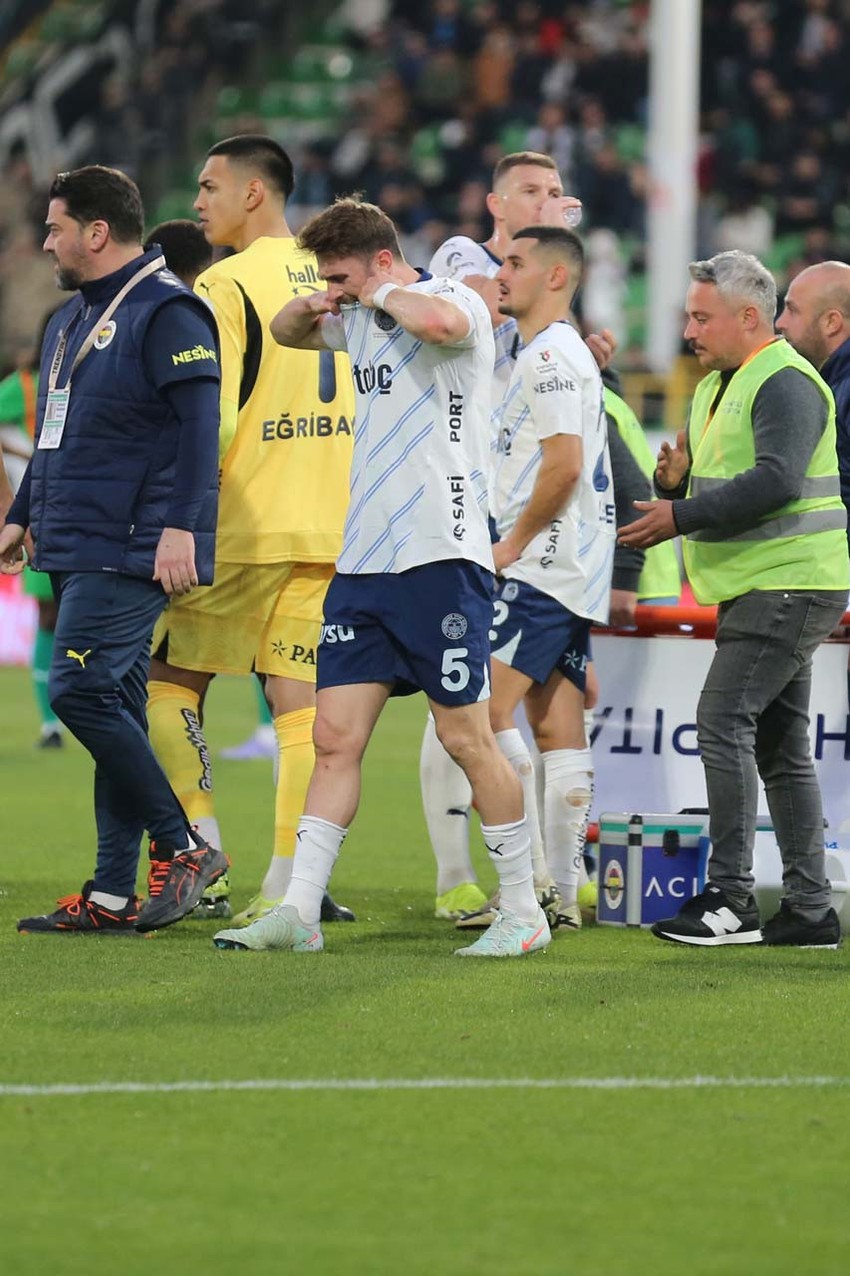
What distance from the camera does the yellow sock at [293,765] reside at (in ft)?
23.7

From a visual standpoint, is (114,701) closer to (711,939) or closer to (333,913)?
(333,913)

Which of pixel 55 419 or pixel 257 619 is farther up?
pixel 55 419

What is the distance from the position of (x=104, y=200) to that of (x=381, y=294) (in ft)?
3.43

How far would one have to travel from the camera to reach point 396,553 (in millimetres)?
6277

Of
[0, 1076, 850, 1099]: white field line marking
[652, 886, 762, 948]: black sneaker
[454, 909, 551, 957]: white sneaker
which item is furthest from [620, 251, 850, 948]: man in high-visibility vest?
[0, 1076, 850, 1099]: white field line marking

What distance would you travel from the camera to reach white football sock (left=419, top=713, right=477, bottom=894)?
299 inches

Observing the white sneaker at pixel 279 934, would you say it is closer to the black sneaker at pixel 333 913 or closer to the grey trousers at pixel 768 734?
the black sneaker at pixel 333 913

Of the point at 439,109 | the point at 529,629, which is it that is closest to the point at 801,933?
the point at 529,629

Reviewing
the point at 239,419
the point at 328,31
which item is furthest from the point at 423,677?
the point at 328,31

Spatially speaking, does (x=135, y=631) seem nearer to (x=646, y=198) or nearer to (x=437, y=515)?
(x=437, y=515)

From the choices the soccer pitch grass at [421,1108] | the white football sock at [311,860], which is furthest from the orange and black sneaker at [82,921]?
the white football sock at [311,860]

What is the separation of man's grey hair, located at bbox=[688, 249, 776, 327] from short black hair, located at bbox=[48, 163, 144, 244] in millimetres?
1641

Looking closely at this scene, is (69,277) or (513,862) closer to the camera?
(513,862)

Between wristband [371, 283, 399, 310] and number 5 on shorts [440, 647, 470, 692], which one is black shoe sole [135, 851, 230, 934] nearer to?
number 5 on shorts [440, 647, 470, 692]
